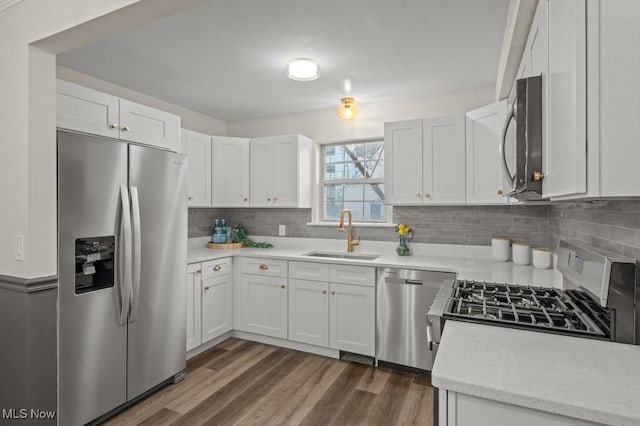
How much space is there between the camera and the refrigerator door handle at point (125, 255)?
221 cm

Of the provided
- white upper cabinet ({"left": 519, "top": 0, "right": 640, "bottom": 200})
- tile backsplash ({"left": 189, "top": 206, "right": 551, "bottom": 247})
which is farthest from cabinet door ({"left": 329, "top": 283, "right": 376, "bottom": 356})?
white upper cabinet ({"left": 519, "top": 0, "right": 640, "bottom": 200})

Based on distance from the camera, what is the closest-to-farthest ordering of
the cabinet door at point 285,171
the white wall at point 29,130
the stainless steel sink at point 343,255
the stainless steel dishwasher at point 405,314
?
the white wall at point 29,130 < the stainless steel dishwasher at point 405,314 < the stainless steel sink at point 343,255 < the cabinet door at point 285,171

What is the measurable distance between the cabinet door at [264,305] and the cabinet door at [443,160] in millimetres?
1614

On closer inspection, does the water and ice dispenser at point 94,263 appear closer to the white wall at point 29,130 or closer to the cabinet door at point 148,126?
the white wall at point 29,130

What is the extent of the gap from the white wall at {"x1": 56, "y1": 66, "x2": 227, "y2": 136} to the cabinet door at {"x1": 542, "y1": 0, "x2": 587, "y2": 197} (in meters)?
3.32

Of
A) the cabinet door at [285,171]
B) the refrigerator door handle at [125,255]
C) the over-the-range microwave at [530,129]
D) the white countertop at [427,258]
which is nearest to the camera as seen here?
the over-the-range microwave at [530,129]

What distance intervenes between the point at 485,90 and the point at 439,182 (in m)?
1.00

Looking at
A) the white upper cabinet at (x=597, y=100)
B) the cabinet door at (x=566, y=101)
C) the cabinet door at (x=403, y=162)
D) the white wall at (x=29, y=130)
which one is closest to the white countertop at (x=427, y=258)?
the cabinet door at (x=403, y=162)

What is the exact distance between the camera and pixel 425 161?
10.2 ft

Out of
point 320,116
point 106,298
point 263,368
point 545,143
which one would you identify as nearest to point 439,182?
point 320,116

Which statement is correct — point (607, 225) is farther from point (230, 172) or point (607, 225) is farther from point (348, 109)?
point (230, 172)

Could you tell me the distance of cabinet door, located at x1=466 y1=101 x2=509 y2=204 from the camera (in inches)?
A: 107

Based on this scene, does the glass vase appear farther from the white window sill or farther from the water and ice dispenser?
the water and ice dispenser

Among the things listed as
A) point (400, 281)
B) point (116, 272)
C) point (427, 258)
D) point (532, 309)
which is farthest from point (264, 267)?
point (532, 309)
